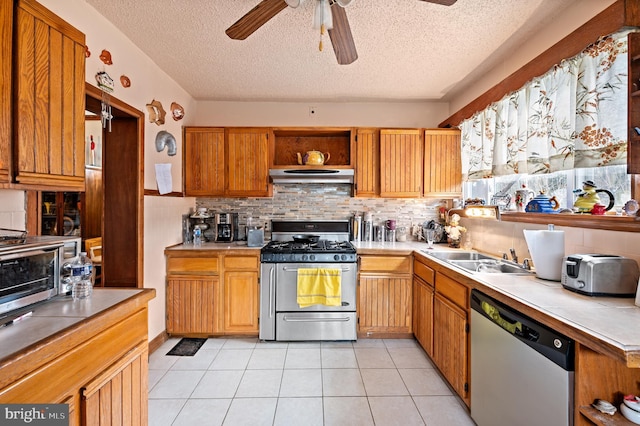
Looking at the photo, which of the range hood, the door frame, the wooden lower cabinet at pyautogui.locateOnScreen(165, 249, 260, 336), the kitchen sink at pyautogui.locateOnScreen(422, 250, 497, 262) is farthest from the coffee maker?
the kitchen sink at pyautogui.locateOnScreen(422, 250, 497, 262)

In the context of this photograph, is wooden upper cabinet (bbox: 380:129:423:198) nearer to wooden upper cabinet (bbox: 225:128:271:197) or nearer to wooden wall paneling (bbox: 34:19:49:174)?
wooden upper cabinet (bbox: 225:128:271:197)

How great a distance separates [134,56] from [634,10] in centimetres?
310

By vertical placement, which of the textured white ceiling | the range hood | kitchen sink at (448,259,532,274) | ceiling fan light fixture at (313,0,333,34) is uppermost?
the textured white ceiling

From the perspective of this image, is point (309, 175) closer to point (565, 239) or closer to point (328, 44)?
point (328, 44)

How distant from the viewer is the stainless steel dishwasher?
3.71 ft

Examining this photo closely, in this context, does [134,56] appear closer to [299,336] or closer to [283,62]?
[283,62]

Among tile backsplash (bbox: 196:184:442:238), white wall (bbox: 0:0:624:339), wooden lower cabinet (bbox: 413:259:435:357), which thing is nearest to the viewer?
white wall (bbox: 0:0:624:339)

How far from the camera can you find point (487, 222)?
2738 mm

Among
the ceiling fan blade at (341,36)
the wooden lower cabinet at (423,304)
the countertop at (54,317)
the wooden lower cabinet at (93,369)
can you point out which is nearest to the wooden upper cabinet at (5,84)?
the countertop at (54,317)

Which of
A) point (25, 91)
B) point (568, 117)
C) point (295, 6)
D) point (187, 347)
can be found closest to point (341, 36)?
point (295, 6)

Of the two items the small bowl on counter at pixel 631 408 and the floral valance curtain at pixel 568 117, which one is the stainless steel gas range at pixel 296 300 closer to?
the floral valance curtain at pixel 568 117

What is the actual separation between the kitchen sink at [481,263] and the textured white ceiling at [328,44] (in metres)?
1.64

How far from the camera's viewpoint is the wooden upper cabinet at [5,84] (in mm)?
1089

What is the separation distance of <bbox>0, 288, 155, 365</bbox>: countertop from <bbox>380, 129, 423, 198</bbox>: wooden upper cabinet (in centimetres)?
247
